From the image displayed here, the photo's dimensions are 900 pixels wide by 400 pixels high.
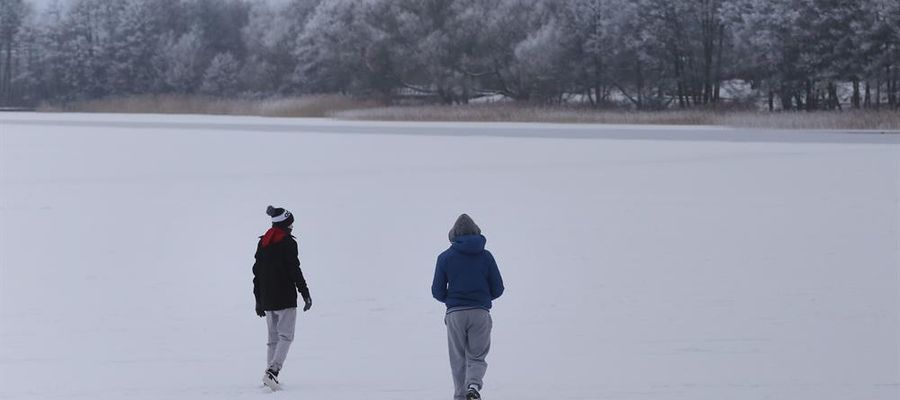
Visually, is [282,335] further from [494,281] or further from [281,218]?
[494,281]

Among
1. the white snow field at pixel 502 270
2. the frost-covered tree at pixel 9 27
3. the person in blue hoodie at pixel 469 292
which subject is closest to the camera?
the person in blue hoodie at pixel 469 292

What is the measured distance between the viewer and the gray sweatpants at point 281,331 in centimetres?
806

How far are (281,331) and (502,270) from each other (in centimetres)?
529

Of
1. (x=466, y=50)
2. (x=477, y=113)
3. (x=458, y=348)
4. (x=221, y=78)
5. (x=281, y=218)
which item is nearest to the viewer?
(x=458, y=348)

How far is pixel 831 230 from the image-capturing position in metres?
15.8

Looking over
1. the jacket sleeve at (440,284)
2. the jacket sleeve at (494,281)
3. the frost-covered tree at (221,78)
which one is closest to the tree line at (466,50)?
the frost-covered tree at (221,78)

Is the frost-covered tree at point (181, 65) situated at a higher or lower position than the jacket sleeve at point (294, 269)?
higher

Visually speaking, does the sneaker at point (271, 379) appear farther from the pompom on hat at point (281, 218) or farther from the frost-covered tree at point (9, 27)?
the frost-covered tree at point (9, 27)

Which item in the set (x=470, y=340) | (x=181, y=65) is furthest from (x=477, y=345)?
(x=181, y=65)

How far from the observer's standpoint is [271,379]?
26.5 feet

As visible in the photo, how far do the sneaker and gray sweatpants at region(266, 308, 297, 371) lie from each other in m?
0.03

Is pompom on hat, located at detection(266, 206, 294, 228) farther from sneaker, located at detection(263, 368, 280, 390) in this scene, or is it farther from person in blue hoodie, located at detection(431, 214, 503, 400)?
person in blue hoodie, located at detection(431, 214, 503, 400)

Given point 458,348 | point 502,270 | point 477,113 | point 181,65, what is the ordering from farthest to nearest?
point 181,65 → point 477,113 → point 502,270 → point 458,348

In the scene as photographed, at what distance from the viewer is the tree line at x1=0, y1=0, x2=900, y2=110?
56531 mm
